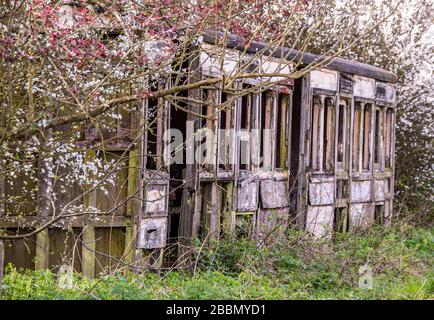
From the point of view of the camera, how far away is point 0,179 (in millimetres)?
10148

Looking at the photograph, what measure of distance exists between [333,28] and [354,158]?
188 inches

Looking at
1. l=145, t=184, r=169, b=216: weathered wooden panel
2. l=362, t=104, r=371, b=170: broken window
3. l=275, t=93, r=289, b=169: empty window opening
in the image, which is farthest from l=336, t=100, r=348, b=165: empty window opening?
l=145, t=184, r=169, b=216: weathered wooden panel

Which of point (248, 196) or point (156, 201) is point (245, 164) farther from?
point (156, 201)

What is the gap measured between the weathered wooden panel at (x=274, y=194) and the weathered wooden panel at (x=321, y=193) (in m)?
0.69

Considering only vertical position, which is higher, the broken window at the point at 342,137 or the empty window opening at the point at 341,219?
the broken window at the point at 342,137

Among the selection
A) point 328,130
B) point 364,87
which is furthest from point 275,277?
point 364,87

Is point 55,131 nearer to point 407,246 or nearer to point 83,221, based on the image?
point 83,221

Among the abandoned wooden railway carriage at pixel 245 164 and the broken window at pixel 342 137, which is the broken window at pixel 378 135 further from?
the broken window at pixel 342 137

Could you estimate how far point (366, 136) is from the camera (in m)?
18.3

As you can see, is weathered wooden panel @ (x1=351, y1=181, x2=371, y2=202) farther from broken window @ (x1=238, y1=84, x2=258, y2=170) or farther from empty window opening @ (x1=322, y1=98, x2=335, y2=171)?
broken window @ (x1=238, y1=84, x2=258, y2=170)

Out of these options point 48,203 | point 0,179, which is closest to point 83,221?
point 48,203

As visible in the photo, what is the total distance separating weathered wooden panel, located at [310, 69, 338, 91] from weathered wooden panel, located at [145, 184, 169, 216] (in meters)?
4.76

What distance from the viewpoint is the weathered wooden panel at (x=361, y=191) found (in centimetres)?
1736

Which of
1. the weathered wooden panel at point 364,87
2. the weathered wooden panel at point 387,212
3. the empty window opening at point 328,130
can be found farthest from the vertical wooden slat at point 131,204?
the weathered wooden panel at point 387,212
